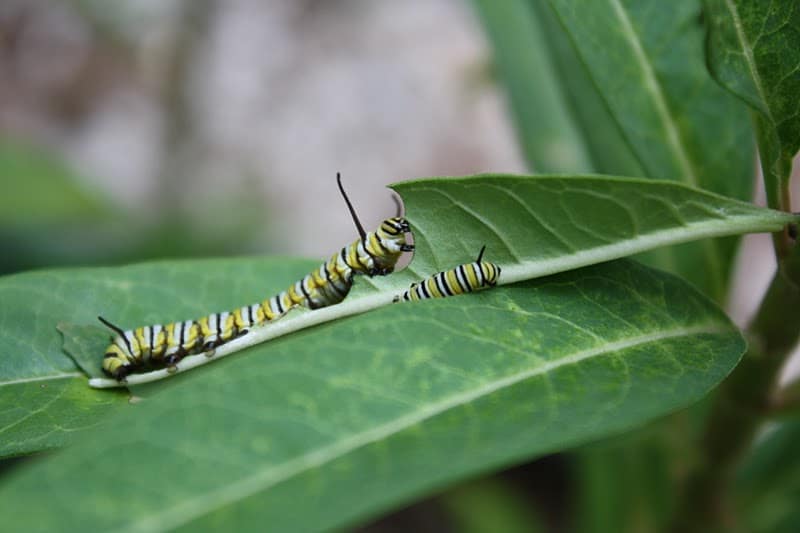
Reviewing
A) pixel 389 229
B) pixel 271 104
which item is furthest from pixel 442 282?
pixel 271 104

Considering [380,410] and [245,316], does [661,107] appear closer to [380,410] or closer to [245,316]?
[245,316]

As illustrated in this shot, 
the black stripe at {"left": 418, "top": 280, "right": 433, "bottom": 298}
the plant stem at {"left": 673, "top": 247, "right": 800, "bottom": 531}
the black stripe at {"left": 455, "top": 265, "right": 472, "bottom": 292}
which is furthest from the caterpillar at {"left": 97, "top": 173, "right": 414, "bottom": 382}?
the plant stem at {"left": 673, "top": 247, "right": 800, "bottom": 531}

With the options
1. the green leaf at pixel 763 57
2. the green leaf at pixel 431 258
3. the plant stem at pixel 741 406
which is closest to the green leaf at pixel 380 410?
the green leaf at pixel 431 258

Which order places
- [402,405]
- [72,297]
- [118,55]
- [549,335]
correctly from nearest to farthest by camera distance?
[402,405] < [549,335] < [72,297] < [118,55]

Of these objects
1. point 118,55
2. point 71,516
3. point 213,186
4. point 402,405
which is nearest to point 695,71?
point 402,405

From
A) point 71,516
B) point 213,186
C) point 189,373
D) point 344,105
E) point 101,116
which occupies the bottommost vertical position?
point 71,516

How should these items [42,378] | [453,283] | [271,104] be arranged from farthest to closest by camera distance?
[271,104], [42,378], [453,283]

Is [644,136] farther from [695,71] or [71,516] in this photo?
[71,516]
